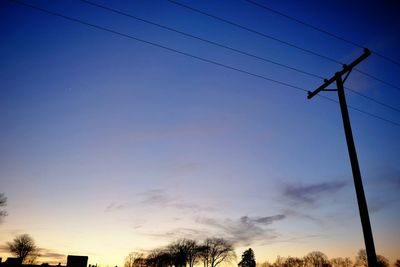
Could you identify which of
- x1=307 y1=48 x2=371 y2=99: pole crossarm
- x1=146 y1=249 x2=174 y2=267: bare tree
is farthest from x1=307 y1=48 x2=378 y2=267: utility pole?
x1=146 y1=249 x2=174 y2=267: bare tree

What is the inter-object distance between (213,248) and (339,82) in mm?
106114

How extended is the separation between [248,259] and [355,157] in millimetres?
133081

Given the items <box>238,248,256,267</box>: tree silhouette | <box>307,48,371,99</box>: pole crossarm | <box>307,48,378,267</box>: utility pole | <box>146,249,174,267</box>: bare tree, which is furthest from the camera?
<box>238,248,256,267</box>: tree silhouette

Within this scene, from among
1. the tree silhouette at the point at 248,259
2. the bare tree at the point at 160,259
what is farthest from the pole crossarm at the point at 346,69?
the tree silhouette at the point at 248,259

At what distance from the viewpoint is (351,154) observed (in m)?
9.94

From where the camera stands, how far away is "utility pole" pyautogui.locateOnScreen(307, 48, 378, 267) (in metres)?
8.88

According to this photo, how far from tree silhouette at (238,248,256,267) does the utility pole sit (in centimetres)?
13109

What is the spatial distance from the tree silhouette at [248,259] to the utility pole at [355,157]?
13109 cm

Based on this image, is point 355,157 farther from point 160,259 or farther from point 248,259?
point 248,259

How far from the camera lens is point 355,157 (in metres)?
9.83

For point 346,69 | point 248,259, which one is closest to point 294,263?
point 248,259

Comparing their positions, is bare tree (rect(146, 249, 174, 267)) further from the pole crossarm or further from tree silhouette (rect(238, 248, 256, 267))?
the pole crossarm

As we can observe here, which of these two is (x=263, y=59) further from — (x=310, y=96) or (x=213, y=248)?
(x=213, y=248)

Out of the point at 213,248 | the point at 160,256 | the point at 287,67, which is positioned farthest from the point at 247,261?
the point at 287,67
